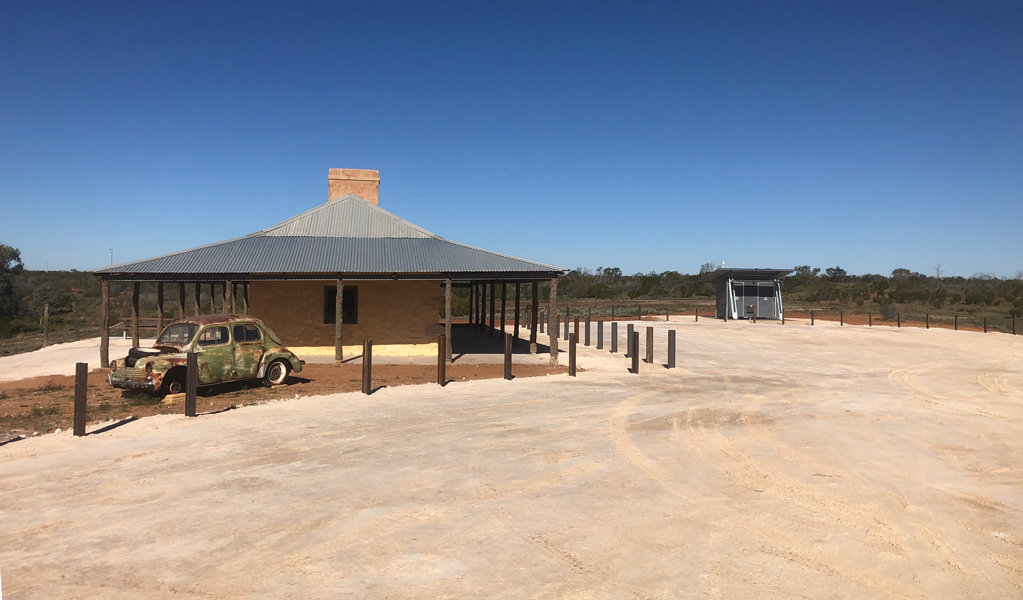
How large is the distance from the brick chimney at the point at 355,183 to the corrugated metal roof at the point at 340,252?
44.7 inches

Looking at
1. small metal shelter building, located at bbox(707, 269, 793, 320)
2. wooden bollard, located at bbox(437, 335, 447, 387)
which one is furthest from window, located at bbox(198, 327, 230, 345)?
small metal shelter building, located at bbox(707, 269, 793, 320)

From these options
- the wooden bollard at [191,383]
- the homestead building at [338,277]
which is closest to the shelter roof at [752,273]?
the homestead building at [338,277]

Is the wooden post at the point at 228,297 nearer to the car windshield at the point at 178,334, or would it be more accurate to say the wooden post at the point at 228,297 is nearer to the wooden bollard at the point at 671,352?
the car windshield at the point at 178,334

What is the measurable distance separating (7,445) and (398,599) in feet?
23.5

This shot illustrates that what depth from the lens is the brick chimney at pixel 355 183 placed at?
24.5 meters

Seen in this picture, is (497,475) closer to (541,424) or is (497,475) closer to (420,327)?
(541,424)

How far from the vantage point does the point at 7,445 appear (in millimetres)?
8219

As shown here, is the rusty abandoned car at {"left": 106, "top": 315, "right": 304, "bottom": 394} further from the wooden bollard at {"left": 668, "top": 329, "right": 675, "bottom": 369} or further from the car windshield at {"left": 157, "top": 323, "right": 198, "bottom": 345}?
the wooden bollard at {"left": 668, "top": 329, "right": 675, "bottom": 369}

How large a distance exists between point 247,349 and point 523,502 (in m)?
8.81

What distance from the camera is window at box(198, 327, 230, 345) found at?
483 inches

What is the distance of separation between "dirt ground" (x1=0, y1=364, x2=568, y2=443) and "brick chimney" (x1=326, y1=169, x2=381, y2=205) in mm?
9324

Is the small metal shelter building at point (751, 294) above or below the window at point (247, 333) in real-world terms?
above

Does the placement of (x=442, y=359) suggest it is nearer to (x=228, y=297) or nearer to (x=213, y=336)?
(x=213, y=336)

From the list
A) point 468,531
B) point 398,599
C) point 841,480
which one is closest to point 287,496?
point 468,531
